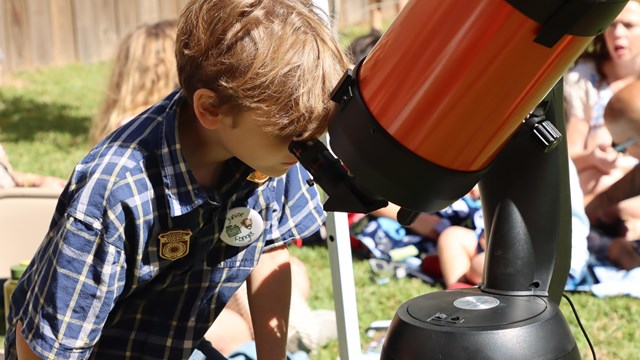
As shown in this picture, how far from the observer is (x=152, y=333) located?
1618 millimetres

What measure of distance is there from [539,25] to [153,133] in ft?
2.27

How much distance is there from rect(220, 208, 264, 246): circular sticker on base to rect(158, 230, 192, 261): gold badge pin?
0.30ft

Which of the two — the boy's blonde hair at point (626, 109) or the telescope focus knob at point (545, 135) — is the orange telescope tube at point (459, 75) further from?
the boy's blonde hair at point (626, 109)

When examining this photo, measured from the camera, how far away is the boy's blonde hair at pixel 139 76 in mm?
3367

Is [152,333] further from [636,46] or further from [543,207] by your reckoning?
[636,46]

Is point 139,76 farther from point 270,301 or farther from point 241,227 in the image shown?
point 241,227

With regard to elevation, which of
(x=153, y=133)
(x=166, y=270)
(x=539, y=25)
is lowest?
(x=166, y=270)

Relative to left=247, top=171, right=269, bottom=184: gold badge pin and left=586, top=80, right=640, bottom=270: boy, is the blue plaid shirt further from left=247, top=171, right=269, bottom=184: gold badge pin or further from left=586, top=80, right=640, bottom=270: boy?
left=586, top=80, right=640, bottom=270: boy

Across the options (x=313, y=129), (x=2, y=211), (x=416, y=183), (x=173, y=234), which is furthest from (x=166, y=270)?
(x=2, y=211)

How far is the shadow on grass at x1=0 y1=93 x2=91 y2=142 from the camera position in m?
6.17

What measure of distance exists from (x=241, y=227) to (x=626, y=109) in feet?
7.39

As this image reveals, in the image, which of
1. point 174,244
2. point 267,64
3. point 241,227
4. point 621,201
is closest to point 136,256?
point 174,244

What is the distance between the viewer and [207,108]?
4.57 feet

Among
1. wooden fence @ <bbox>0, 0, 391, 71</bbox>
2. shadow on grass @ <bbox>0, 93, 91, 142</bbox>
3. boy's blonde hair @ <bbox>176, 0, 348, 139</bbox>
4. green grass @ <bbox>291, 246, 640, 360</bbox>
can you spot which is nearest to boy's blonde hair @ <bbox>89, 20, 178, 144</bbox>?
green grass @ <bbox>291, 246, 640, 360</bbox>
